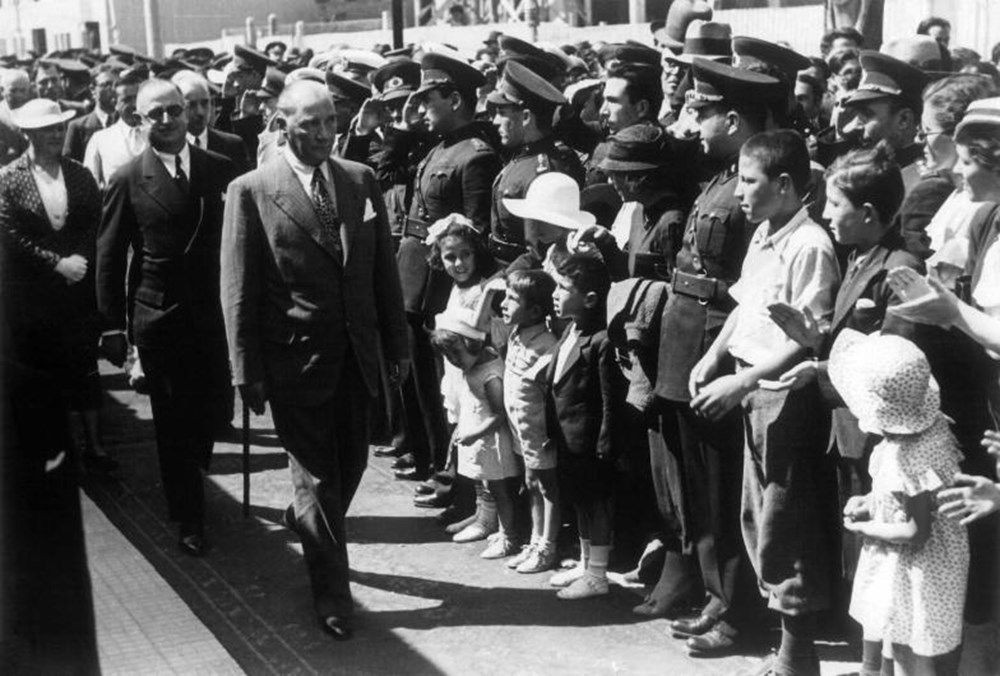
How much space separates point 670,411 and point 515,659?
1.12 m

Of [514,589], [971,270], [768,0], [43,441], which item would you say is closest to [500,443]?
[514,589]

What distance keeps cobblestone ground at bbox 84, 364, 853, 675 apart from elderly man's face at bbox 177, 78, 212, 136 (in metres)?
2.64

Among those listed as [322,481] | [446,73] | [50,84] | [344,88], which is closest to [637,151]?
[322,481]

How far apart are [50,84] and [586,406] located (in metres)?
13.4

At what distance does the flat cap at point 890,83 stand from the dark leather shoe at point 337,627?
295 centimetres

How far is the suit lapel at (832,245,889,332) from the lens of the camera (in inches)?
164

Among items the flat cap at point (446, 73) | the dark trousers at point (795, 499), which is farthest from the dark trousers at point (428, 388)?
the dark trousers at point (795, 499)

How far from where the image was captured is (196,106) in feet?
28.5

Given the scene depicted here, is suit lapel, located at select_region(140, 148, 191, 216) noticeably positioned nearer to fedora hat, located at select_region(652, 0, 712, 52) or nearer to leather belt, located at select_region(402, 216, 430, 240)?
leather belt, located at select_region(402, 216, 430, 240)

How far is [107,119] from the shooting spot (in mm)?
11641

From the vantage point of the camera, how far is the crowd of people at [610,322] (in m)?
4.00

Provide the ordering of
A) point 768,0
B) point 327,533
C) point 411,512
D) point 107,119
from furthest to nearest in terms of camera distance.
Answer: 1. point 768,0
2. point 107,119
3. point 411,512
4. point 327,533

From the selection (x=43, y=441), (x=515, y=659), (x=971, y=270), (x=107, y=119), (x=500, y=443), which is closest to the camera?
(x=43, y=441)

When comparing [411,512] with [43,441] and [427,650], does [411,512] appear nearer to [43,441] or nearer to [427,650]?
[427,650]
